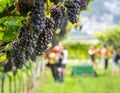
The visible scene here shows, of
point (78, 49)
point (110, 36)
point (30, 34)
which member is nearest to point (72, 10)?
point (30, 34)

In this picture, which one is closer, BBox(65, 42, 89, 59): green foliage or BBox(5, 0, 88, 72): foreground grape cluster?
BBox(5, 0, 88, 72): foreground grape cluster

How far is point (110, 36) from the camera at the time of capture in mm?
33938

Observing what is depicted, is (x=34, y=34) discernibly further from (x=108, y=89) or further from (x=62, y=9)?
(x=108, y=89)

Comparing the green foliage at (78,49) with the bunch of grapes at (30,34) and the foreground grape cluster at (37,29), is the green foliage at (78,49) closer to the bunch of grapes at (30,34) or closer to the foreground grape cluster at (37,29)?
the foreground grape cluster at (37,29)

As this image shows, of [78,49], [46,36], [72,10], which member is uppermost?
[72,10]

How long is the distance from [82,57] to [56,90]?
83.1 feet

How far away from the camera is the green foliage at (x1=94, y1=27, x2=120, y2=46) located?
108ft

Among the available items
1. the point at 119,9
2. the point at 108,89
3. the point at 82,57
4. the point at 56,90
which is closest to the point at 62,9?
the point at 56,90

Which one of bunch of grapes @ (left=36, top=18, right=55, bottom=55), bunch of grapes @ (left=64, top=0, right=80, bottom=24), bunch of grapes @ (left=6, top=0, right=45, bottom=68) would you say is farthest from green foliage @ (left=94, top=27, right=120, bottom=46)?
bunch of grapes @ (left=36, top=18, right=55, bottom=55)

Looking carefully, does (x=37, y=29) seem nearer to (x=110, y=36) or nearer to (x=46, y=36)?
(x=46, y=36)

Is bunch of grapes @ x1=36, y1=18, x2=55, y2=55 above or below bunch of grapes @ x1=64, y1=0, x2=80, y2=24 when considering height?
below

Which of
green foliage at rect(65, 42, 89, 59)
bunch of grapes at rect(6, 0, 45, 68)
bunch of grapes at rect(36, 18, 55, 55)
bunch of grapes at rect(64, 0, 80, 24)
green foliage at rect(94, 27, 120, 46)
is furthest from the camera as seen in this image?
green foliage at rect(65, 42, 89, 59)

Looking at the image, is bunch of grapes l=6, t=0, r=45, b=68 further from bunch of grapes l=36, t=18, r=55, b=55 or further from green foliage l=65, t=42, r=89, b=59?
green foliage l=65, t=42, r=89, b=59

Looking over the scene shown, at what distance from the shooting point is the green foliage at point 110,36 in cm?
3306
